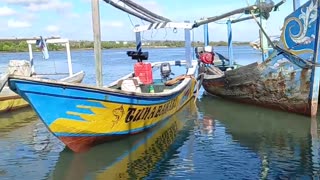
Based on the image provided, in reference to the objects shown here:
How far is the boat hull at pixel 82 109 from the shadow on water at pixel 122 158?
0.25 m

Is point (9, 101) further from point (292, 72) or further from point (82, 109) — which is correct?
point (292, 72)

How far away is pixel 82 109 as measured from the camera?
8.67 metres

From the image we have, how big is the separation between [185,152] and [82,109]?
7.56 feet

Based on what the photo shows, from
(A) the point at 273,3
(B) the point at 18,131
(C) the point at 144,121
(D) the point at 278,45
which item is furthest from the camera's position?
(A) the point at 273,3

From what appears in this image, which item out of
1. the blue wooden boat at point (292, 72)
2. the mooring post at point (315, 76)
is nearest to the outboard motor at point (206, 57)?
the blue wooden boat at point (292, 72)

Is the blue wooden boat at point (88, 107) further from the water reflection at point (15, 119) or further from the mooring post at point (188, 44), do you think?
the mooring post at point (188, 44)

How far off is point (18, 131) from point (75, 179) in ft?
17.3

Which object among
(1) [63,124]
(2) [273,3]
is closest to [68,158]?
(1) [63,124]

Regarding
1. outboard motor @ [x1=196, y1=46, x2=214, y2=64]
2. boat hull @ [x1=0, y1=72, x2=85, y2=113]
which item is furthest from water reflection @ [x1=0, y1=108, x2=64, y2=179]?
outboard motor @ [x1=196, y1=46, x2=214, y2=64]

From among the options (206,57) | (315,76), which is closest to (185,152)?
(315,76)

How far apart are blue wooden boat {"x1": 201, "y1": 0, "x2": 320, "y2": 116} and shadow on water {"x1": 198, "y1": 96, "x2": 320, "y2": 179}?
0.37m

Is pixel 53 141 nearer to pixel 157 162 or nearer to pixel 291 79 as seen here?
pixel 157 162

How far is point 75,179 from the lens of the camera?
773cm

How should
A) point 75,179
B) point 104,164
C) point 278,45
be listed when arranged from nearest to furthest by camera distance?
1. point 75,179
2. point 104,164
3. point 278,45
